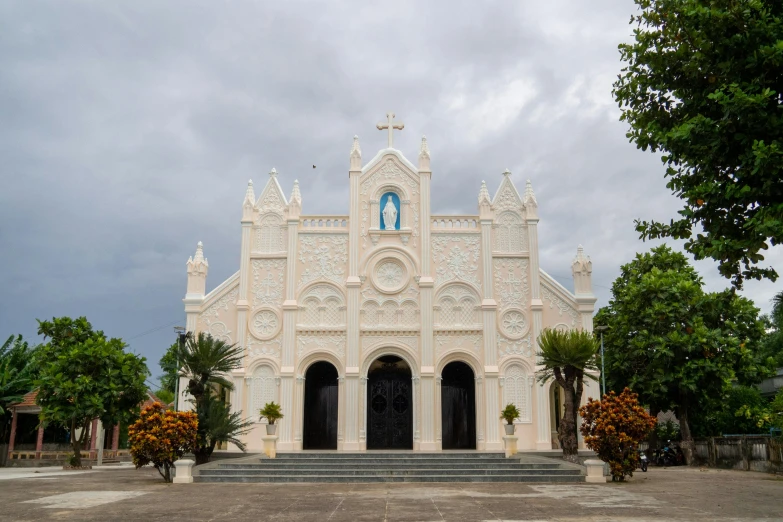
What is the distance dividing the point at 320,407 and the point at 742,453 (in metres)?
14.8

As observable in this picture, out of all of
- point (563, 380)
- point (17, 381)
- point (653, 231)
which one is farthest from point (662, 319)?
point (17, 381)

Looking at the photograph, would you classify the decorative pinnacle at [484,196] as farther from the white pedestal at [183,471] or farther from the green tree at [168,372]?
the green tree at [168,372]

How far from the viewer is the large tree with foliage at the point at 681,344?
23.6 metres

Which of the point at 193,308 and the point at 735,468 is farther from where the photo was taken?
the point at 193,308

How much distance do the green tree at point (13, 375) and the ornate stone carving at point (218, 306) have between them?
305 inches

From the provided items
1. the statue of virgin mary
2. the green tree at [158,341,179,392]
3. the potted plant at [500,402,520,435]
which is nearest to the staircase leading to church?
the potted plant at [500,402,520,435]

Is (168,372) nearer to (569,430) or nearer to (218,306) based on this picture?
(218,306)

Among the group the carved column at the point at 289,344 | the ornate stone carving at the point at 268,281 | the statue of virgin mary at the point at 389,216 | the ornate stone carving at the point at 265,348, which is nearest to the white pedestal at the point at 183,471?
the carved column at the point at 289,344

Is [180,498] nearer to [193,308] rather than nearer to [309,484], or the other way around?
[309,484]

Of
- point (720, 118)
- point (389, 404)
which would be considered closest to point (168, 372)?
point (389, 404)

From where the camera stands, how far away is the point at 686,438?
2516 cm

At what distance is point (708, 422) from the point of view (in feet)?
95.6

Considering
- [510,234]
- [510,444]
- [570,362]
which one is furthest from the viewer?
Result: [510,234]

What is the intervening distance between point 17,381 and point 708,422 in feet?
96.9
